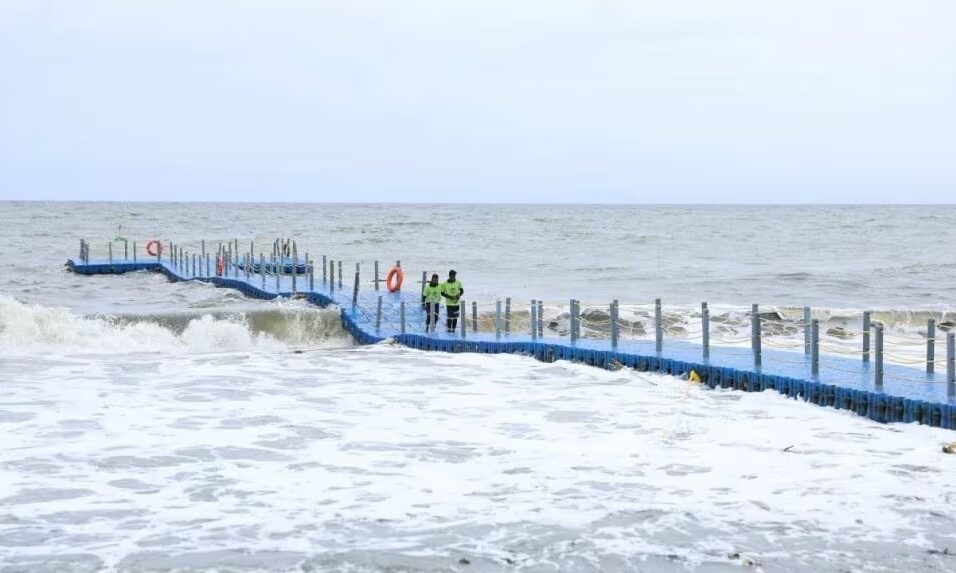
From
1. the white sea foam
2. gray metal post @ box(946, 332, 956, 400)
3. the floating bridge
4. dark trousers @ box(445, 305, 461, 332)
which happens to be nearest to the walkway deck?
the floating bridge

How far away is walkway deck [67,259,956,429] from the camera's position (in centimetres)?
1451

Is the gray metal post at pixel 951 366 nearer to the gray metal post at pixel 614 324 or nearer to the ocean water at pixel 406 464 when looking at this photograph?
the ocean water at pixel 406 464

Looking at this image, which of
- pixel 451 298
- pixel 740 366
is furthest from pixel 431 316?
pixel 740 366

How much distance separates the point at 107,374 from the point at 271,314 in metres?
8.22

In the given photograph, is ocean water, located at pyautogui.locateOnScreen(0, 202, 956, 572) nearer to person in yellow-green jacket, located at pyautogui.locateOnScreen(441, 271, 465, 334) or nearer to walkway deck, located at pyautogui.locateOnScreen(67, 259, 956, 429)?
walkway deck, located at pyautogui.locateOnScreen(67, 259, 956, 429)

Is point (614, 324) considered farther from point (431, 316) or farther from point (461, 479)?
point (461, 479)

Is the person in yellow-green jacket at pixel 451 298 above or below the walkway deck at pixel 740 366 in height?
above

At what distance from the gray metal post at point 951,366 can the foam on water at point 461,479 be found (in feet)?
2.82

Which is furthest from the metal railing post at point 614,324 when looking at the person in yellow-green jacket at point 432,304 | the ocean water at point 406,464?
the person in yellow-green jacket at point 432,304

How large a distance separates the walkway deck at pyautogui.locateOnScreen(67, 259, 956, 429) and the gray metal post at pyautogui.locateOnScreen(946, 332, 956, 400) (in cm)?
16

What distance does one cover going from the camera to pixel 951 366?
14.3 metres

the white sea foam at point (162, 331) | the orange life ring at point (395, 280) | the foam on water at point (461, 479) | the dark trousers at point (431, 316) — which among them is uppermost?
the orange life ring at point (395, 280)

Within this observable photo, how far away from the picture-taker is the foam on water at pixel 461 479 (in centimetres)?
951

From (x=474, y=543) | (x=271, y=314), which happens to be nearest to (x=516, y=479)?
(x=474, y=543)
